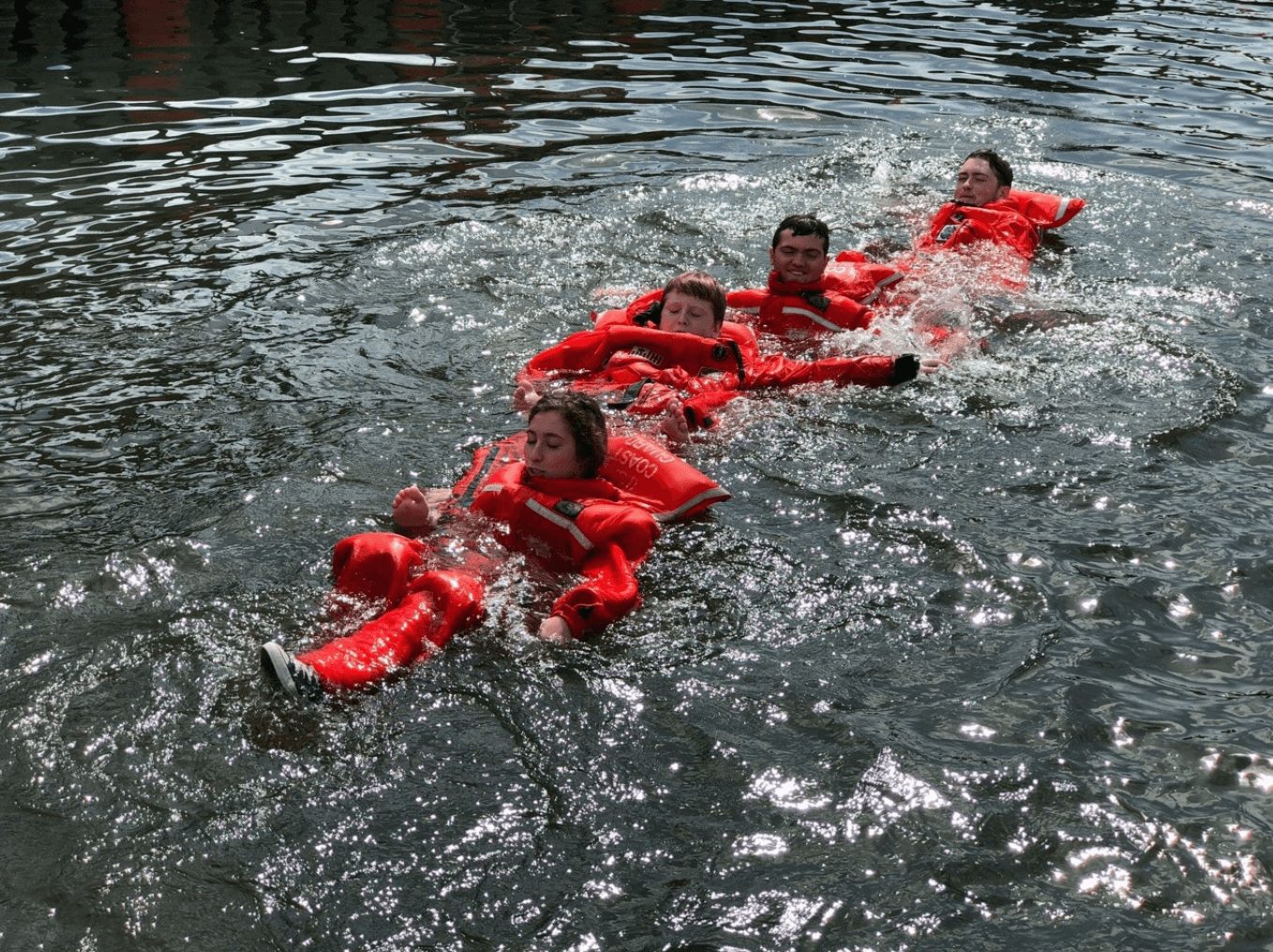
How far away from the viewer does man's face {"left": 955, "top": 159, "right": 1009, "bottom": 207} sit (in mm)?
9859

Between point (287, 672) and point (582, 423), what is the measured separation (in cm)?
178

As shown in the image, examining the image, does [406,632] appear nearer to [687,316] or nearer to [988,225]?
[687,316]

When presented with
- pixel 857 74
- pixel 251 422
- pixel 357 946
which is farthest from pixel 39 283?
pixel 857 74

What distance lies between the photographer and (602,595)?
15.9 ft

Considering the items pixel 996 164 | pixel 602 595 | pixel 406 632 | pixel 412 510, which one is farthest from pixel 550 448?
pixel 996 164

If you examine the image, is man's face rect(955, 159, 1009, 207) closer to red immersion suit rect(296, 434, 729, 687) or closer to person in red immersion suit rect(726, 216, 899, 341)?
person in red immersion suit rect(726, 216, 899, 341)

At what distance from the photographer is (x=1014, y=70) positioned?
50.1 feet

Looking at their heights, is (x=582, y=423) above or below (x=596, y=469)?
above

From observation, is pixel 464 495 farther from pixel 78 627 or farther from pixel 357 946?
pixel 357 946

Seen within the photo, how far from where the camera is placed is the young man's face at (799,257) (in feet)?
26.5

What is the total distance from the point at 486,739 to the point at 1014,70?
43.5ft

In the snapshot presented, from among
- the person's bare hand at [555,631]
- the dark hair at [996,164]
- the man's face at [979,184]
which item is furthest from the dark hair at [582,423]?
the dark hair at [996,164]

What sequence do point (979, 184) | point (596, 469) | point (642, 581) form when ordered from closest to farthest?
point (642, 581) → point (596, 469) → point (979, 184)

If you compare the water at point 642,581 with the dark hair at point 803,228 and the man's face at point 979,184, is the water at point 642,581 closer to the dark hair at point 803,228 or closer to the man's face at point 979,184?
the man's face at point 979,184
